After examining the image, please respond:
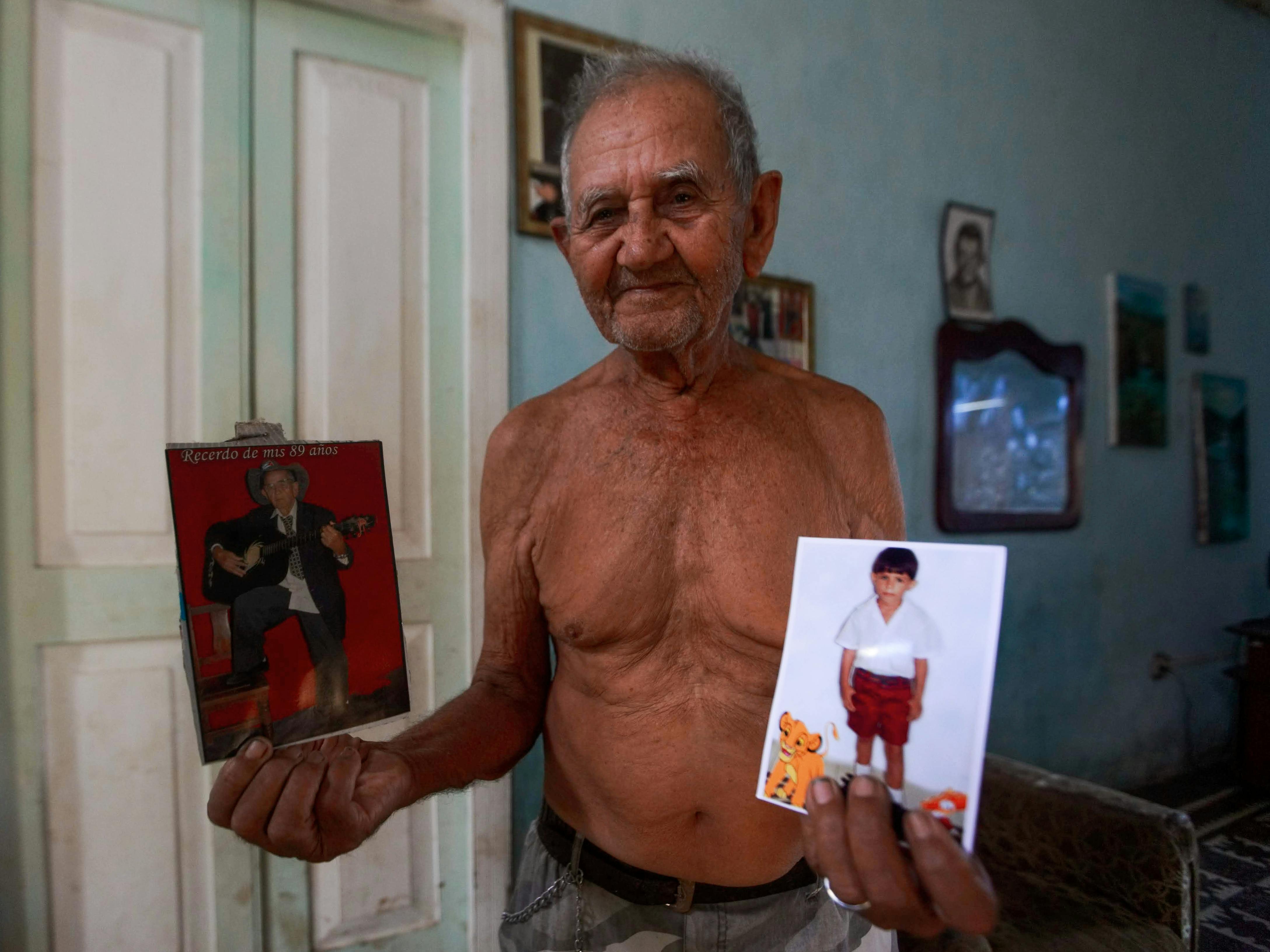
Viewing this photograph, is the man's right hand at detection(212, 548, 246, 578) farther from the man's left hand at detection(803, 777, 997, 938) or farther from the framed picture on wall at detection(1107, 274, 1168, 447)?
the framed picture on wall at detection(1107, 274, 1168, 447)

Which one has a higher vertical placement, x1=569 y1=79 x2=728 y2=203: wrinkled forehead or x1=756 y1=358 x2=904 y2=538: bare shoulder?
x1=569 y1=79 x2=728 y2=203: wrinkled forehead

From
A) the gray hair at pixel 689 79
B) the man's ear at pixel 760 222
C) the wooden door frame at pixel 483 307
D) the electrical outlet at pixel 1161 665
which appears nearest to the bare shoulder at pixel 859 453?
the man's ear at pixel 760 222

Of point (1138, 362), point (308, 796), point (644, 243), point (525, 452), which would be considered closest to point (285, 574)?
point (308, 796)

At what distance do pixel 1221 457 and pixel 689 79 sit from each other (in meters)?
3.35

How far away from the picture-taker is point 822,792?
579mm

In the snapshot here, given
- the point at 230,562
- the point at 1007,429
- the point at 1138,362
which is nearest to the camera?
the point at 230,562

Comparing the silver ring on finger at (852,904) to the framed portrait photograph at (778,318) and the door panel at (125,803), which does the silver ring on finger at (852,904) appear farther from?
the framed portrait photograph at (778,318)

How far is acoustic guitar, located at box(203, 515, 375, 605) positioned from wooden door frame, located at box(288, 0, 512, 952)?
0.86 m

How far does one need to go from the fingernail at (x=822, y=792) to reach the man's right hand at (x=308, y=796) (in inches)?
16.7

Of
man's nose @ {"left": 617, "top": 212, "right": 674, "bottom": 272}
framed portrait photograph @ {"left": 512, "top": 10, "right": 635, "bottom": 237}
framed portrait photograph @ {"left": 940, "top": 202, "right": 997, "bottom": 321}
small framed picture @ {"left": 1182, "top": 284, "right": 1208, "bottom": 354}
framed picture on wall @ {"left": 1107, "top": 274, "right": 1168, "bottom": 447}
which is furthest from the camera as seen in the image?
small framed picture @ {"left": 1182, "top": 284, "right": 1208, "bottom": 354}

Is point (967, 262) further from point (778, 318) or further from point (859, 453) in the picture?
point (859, 453)

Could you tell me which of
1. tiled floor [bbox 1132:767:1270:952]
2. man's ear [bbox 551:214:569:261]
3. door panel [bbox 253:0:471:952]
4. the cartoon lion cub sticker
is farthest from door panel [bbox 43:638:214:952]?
tiled floor [bbox 1132:767:1270:952]

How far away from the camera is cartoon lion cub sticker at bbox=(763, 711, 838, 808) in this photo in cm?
60

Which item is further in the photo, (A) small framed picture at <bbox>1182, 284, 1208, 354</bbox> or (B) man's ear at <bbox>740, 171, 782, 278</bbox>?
(A) small framed picture at <bbox>1182, 284, 1208, 354</bbox>
